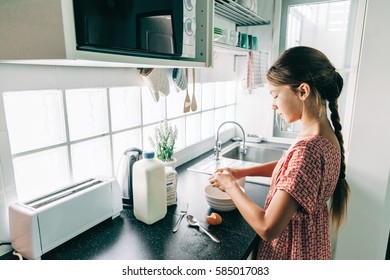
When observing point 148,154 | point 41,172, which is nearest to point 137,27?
point 148,154

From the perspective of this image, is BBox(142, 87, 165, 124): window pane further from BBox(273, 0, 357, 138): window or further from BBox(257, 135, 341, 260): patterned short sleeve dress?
BBox(273, 0, 357, 138): window

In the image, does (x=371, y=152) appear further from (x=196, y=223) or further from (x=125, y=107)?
(x=125, y=107)

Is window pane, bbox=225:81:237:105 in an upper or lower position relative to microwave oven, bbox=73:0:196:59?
lower

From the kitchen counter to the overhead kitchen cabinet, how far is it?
0.63 meters

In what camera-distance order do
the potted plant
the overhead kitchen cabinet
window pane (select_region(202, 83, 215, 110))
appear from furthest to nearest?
window pane (select_region(202, 83, 215, 110))
the potted plant
the overhead kitchen cabinet

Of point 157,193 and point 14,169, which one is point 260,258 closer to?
point 157,193

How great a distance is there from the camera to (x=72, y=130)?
3.74ft

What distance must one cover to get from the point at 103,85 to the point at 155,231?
0.67 metres

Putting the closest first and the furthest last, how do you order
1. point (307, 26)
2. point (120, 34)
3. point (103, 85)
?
point (120, 34) < point (103, 85) < point (307, 26)

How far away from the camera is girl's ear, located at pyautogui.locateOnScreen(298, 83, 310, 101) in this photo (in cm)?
86

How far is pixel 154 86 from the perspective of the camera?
143 centimetres

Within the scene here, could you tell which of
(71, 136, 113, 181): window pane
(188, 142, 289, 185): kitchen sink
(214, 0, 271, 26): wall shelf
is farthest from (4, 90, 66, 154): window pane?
(188, 142, 289, 185): kitchen sink

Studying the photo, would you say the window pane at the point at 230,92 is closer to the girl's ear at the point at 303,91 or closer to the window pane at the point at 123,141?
the window pane at the point at 123,141
